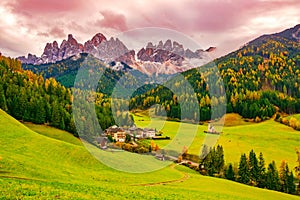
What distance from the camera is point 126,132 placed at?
13288 cm

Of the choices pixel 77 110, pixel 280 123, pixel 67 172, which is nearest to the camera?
pixel 67 172

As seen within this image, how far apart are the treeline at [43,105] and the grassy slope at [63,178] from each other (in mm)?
37192

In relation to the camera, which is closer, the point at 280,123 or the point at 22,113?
the point at 22,113

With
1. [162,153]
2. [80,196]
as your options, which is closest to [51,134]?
[162,153]

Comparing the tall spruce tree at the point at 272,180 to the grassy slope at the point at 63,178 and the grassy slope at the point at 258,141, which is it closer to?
the grassy slope at the point at 63,178

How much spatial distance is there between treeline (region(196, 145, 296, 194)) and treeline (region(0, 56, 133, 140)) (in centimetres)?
4792

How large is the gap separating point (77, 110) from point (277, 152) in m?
90.6

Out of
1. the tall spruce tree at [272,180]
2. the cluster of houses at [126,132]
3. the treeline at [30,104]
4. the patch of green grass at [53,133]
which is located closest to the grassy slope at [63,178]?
the tall spruce tree at [272,180]

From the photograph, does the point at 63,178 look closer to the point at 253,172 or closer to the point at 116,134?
the point at 253,172

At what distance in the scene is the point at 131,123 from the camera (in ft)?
525

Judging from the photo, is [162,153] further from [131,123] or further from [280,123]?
[280,123]

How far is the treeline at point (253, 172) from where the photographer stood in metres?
78.7

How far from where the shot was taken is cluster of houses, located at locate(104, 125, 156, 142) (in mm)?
120688

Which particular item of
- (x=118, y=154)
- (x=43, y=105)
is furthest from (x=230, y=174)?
(x=43, y=105)
